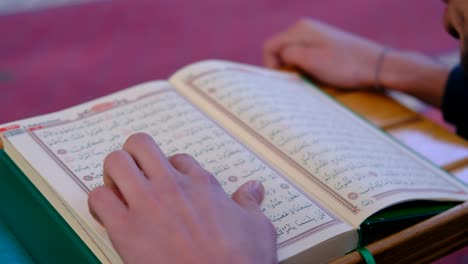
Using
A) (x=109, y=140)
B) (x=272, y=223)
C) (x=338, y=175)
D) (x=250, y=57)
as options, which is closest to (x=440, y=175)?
(x=338, y=175)

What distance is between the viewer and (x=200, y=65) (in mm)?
885

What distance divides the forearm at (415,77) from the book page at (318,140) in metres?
0.15

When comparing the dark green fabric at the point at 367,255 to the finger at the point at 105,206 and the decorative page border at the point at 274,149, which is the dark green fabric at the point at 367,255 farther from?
the finger at the point at 105,206

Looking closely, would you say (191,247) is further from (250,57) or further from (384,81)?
(250,57)

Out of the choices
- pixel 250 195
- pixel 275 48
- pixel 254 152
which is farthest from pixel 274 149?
pixel 275 48

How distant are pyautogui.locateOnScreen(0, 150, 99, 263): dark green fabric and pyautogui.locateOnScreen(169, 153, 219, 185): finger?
0.35 feet

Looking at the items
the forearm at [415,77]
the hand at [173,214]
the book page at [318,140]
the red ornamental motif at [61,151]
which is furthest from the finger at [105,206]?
the forearm at [415,77]

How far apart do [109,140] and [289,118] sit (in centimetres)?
21

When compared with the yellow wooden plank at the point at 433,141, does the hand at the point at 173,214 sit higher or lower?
higher

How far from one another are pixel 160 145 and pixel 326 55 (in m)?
0.40

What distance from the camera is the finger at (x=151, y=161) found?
59 cm

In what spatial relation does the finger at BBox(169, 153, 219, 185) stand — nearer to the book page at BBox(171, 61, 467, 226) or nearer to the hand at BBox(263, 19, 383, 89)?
the book page at BBox(171, 61, 467, 226)

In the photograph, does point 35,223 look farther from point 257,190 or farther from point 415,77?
point 415,77

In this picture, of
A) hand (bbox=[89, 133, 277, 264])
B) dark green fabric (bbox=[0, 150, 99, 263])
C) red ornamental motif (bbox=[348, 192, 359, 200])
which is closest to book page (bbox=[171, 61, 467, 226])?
red ornamental motif (bbox=[348, 192, 359, 200])
